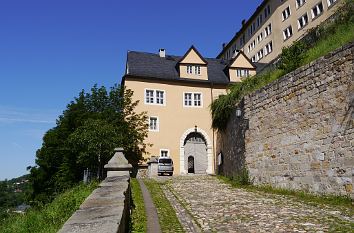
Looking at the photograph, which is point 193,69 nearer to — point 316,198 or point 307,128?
point 307,128

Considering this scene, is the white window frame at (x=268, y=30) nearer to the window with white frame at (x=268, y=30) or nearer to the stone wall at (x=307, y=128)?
the window with white frame at (x=268, y=30)

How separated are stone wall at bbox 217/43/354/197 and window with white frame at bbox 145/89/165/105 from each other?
1609 cm

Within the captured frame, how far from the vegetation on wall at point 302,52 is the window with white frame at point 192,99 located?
10.3 metres

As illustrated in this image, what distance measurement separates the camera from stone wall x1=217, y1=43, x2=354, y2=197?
9.62 meters

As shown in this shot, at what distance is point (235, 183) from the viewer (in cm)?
1554

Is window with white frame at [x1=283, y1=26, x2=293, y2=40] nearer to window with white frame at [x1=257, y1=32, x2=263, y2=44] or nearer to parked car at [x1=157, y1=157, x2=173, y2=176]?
window with white frame at [x1=257, y1=32, x2=263, y2=44]

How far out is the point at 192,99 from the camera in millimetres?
32031

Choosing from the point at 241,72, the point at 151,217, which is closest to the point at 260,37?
the point at 241,72

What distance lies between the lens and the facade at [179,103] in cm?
3027

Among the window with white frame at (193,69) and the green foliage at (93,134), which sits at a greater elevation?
the window with white frame at (193,69)

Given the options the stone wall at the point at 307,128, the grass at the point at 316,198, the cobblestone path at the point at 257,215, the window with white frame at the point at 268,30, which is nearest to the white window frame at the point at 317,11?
the window with white frame at the point at 268,30

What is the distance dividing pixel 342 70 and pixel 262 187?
5.55 m

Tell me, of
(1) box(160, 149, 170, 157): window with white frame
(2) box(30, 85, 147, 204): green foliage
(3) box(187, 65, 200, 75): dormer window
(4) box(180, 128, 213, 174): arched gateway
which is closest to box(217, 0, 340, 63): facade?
(3) box(187, 65, 200, 75): dormer window

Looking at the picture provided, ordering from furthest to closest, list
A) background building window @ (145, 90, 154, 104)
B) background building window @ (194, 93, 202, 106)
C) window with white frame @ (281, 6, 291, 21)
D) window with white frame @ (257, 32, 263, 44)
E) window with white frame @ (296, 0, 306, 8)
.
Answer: window with white frame @ (257, 32, 263, 44)
window with white frame @ (281, 6, 291, 21)
window with white frame @ (296, 0, 306, 8)
background building window @ (194, 93, 202, 106)
background building window @ (145, 90, 154, 104)
